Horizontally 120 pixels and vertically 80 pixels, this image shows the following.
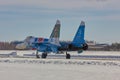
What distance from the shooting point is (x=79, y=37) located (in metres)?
56.8

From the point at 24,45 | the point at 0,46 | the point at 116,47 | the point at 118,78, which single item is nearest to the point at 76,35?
the point at 24,45

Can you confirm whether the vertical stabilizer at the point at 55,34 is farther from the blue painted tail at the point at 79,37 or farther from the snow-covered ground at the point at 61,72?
the snow-covered ground at the point at 61,72

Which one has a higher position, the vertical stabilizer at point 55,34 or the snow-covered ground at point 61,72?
the vertical stabilizer at point 55,34

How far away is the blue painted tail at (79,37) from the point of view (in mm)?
56469

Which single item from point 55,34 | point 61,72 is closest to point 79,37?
point 55,34

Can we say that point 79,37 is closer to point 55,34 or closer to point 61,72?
point 55,34

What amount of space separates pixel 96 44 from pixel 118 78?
1760 inches

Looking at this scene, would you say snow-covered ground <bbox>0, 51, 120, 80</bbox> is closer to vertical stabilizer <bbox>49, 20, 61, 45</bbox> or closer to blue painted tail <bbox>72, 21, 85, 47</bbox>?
blue painted tail <bbox>72, 21, 85, 47</bbox>

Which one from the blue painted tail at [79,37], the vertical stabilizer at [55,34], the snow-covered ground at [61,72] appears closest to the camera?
the snow-covered ground at [61,72]

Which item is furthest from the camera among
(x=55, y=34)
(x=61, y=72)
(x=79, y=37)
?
(x=55, y=34)

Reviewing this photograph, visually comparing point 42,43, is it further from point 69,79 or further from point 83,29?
point 69,79

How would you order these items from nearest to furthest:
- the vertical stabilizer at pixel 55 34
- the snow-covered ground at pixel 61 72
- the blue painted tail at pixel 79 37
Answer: the snow-covered ground at pixel 61 72, the blue painted tail at pixel 79 37, the vertical stabilizer at pixel 55 34

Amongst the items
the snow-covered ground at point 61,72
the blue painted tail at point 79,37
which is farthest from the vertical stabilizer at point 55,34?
the snow-covered ground at point 61,72

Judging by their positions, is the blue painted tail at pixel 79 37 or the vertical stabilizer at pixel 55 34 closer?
the blue painted tail at pixel 79 37
